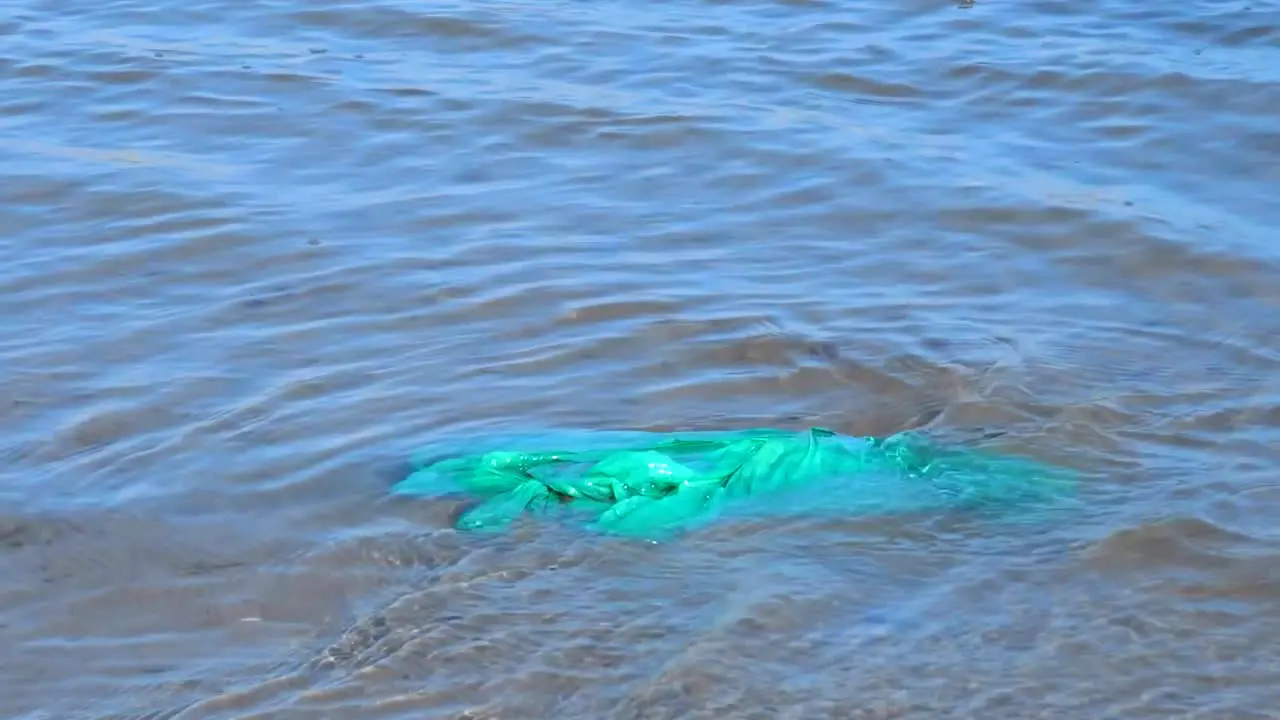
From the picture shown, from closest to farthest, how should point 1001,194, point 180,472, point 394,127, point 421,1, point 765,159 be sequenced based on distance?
point 180,472
point 1001,194
point 765,159
point 394,127
point 421,1

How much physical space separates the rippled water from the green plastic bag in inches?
4.4

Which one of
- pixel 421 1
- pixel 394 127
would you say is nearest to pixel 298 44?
pixel 421 1

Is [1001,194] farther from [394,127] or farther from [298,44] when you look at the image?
[298,44]

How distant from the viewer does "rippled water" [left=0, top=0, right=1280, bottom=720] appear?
4168 millimetres

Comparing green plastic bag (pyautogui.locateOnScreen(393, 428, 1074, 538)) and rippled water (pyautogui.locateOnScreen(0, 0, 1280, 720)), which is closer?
rippled water (pyautogui.locateOnScreen(0, 0, 1280, 720))

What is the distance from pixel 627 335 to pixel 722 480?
4.15 ft

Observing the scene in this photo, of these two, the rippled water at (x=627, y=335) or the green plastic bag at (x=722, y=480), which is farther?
the green plastic bag at (x=722, y=480)

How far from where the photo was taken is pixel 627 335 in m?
6.04

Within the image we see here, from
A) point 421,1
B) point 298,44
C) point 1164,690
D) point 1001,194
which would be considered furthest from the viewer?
point 421,1

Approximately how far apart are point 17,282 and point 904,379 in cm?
320

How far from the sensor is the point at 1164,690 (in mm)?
3957

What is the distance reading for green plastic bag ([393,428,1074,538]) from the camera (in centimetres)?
477

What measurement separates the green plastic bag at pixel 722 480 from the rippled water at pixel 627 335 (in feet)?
0.37

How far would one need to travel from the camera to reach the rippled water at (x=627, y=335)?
4168 mm
